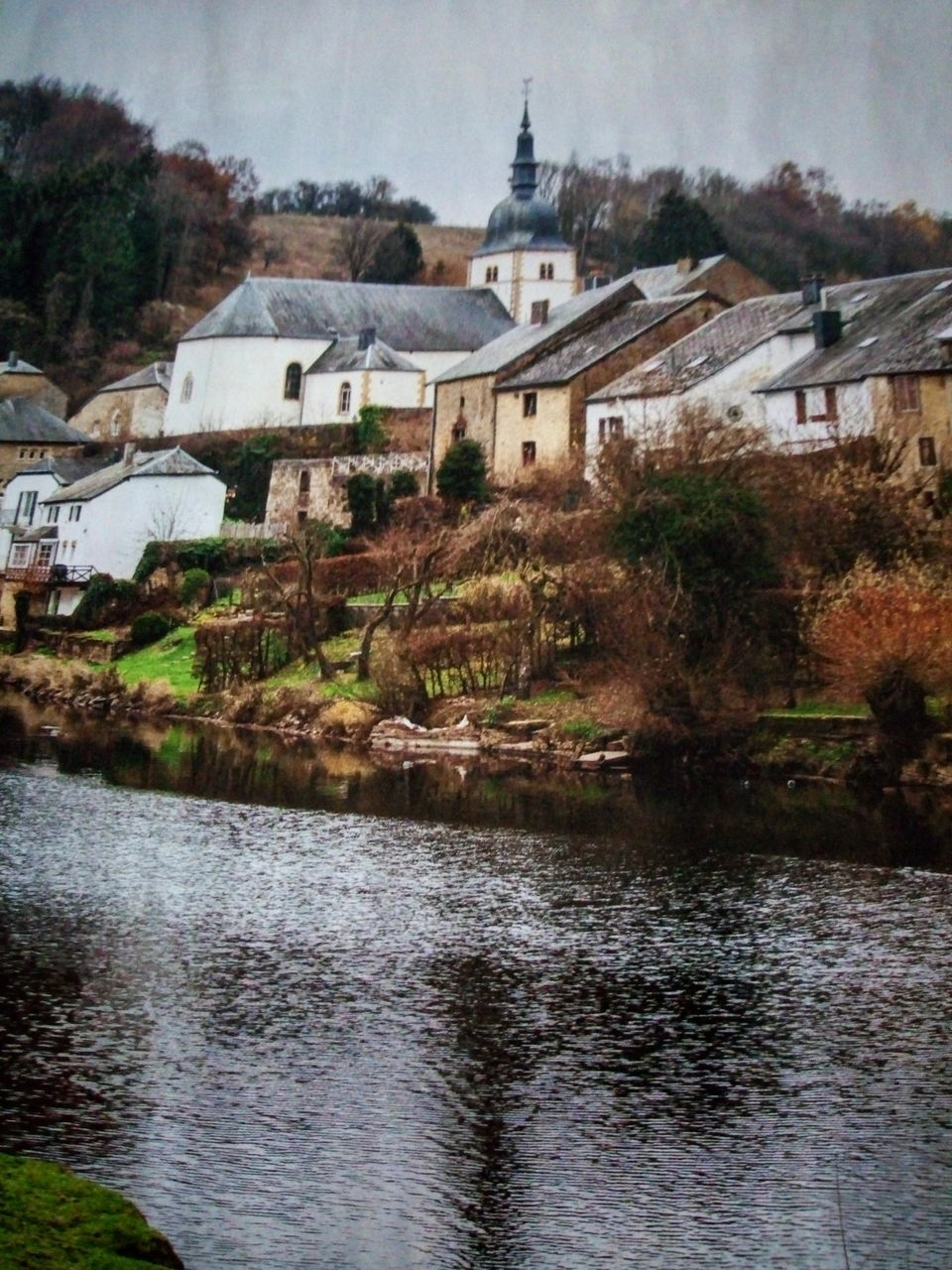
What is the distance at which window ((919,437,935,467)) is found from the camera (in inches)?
1745

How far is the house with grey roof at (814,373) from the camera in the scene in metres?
44.9

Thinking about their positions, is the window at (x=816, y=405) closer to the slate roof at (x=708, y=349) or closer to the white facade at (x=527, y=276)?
the slate roof at (x=708, y=349)

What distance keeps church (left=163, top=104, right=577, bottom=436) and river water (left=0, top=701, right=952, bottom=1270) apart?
4622 cm

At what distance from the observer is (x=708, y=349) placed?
54969mm

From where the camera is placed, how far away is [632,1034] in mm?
15344

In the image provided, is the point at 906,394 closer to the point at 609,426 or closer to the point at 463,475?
the point at 609,426

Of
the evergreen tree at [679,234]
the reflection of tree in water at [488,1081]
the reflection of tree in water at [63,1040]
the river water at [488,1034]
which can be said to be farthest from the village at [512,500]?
the reflection of tree in water at [63,1040]

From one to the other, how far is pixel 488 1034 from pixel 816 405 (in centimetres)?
3593

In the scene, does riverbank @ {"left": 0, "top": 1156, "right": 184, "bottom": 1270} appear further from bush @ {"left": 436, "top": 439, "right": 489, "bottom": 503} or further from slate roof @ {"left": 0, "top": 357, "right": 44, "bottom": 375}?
slate roof @ {"left": 0, "top": 357, "right": 44, "bottom": 375}

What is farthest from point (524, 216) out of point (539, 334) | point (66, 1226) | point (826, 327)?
point (66, 1226)

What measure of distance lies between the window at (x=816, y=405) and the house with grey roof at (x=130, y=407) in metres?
39.4

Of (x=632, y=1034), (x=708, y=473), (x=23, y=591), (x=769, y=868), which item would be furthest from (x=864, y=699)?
(x=23, y=591)

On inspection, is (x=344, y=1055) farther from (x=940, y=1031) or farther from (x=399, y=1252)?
(x=940, y=1031)

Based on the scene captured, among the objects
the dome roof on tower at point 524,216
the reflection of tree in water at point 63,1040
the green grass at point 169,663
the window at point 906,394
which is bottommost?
the reflection of tree in water at point 63,1040
